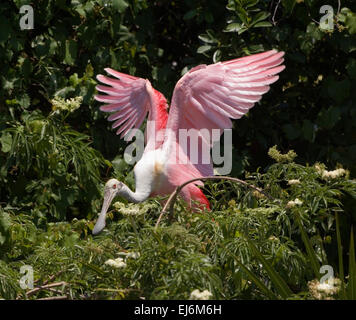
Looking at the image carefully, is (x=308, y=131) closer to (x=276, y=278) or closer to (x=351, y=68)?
(x=351, y=68)

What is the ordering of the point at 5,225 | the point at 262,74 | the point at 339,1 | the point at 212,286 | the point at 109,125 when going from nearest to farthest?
the point at 212,286
the point at 5,225
the point at 262,74
the point at 339,1
the point at 109,125

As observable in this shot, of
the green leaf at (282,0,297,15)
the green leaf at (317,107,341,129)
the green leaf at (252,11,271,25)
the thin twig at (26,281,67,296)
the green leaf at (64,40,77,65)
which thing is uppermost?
the green leaf at (282,0,297,15)

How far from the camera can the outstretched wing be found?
3.89 m

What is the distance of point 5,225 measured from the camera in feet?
11.3

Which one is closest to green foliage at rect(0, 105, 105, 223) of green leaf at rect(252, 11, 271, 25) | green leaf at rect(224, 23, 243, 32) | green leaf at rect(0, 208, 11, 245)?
green leaf at rect(0, 208, 11, 245)

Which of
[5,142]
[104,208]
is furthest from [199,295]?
[5,142]

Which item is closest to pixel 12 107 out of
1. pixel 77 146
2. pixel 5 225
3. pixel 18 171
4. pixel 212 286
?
pixel 18 171

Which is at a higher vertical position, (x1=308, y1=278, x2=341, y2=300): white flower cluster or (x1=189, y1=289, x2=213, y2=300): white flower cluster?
(x1=189, y1=289, x2=213, y2=300): white flower cluster

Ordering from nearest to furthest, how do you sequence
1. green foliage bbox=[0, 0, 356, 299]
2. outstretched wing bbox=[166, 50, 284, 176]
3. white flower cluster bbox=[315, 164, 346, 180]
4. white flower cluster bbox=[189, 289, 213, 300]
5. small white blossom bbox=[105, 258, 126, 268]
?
1. white flower cluster bbox=[189, 289, 213, 300]
2. small white blossom bbox=[105, 258, 126, 268]
3. white flower cluster bbox=[315, 164, 346, 180]
4. green foliage bbox=[0, 0, 356, 299]
5. outstretched wing bbox=[166, 50, 284, 176]

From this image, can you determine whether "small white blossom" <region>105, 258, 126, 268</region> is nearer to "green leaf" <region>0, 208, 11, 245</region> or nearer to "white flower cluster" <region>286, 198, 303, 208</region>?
"white flower cluster" <region>286, 198, 303, 208</region>

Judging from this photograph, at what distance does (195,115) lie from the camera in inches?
160

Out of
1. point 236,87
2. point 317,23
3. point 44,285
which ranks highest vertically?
point 317,23

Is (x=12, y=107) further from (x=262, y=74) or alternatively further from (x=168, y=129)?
(x=262, y=74)

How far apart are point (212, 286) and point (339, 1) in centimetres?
236
